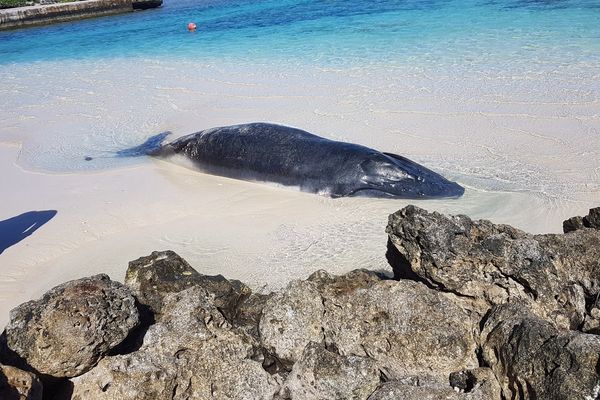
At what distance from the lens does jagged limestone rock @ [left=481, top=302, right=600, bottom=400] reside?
7.81 feet

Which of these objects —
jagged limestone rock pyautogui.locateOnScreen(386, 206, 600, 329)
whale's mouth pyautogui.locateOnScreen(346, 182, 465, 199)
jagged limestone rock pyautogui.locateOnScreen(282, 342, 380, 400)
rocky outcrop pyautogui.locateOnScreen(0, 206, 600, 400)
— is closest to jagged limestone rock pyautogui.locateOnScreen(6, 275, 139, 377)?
rocky outcrop pyautogui.locateOnScreen(0, 206, 600, 400)

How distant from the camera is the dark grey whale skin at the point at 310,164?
229 inches

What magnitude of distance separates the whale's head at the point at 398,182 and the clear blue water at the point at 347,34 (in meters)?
6.11

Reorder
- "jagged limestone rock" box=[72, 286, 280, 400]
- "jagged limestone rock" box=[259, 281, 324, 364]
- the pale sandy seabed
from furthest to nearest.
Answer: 1. the pale sandy seabed
2. "jagged limestone rock" box=[259, 281, 324, 364]
3. "jagged limestone rock" box=[72, 286, 280, 400]

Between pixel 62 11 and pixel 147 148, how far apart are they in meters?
23.5

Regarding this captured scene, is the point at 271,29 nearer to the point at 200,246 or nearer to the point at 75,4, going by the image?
the point at 75,4

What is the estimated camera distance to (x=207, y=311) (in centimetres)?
319

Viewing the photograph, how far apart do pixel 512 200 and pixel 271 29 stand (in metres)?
15.4

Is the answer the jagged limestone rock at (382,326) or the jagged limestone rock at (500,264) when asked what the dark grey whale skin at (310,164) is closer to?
the jagged limestone rock at (500,264)

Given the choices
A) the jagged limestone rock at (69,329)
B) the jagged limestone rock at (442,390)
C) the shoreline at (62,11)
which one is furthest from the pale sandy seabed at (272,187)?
the shoreline at (62,11)

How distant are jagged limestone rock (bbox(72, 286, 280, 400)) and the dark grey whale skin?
9.70ft

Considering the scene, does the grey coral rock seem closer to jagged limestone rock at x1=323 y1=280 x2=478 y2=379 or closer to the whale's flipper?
jagged limestone rock at x1=323 y1=280 x2=478 y2=379

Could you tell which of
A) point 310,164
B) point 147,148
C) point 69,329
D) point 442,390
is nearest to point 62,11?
point 147,148

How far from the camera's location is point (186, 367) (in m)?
2.91
